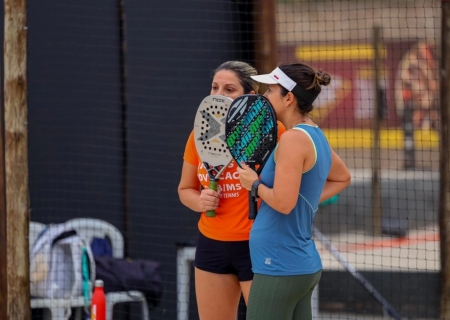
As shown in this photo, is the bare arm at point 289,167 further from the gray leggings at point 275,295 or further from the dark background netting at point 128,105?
the dark background netting at point 128,105

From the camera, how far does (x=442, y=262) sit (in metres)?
4.89

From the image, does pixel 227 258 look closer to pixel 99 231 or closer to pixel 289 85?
pixel 289 85

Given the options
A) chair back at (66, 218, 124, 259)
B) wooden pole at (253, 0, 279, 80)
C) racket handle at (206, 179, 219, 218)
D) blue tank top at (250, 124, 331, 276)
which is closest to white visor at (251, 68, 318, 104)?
blue tank top at (250, 124, 331, 276)

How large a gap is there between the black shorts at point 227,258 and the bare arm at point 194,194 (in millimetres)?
157

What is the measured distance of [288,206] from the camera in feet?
9.40

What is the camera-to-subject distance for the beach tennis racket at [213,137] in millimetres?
3379

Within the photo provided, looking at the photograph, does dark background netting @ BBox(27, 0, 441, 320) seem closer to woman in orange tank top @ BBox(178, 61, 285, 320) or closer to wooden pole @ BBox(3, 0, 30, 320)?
wooden pole @ BBox(3, 0, 30, 320)

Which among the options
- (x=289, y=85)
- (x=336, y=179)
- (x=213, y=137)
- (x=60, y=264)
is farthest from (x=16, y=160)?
(x=289, y=85)

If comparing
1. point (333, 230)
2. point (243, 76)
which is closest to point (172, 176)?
point (243, 76)

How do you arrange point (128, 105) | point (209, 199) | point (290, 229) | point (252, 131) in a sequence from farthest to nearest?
point (128, 105), point (209, 199), point (252, 131), point (290, 229)

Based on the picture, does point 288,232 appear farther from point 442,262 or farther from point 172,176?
point 172,176

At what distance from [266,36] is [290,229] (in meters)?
2.55

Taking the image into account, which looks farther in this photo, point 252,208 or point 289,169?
point 252,208

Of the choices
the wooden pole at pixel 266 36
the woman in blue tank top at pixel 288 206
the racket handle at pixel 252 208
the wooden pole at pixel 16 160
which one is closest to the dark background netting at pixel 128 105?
the wooden pole at pixel 266 36
